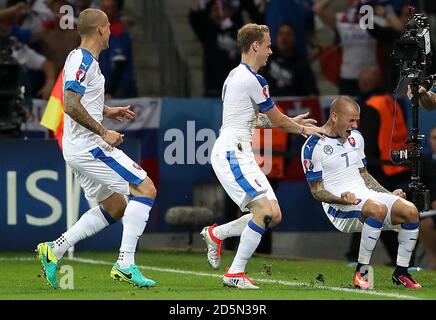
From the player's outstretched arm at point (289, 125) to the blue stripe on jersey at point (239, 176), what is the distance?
44 centimetres

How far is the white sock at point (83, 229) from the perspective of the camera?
36.4 ft

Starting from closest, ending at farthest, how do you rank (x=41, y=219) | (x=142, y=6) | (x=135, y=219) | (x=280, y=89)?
1. (x=135, y=219)
2. (x=41, y=219)
3. (x=280, y=89)
4. (x=142, y=6)

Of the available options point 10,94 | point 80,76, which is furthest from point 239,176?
point 10,94

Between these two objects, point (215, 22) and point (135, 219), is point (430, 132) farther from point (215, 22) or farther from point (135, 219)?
point (135, 219)

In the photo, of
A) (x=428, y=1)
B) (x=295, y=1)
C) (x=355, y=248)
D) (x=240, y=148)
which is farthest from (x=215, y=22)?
(x=240, y=148)

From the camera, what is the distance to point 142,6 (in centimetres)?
1942

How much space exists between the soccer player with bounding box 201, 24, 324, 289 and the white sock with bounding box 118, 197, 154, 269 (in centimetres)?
81

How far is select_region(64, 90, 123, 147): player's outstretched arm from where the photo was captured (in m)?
10.6

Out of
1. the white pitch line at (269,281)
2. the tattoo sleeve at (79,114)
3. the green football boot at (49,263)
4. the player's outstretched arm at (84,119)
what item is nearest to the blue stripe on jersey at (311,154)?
the white pitch line at (269,281)

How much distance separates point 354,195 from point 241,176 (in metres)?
1.03

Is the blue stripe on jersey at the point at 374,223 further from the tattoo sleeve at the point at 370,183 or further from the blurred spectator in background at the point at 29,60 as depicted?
the blurred spectator in background at the point at 29,60

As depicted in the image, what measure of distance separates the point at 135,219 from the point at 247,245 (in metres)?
0.96

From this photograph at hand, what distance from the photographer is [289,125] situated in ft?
36.4
